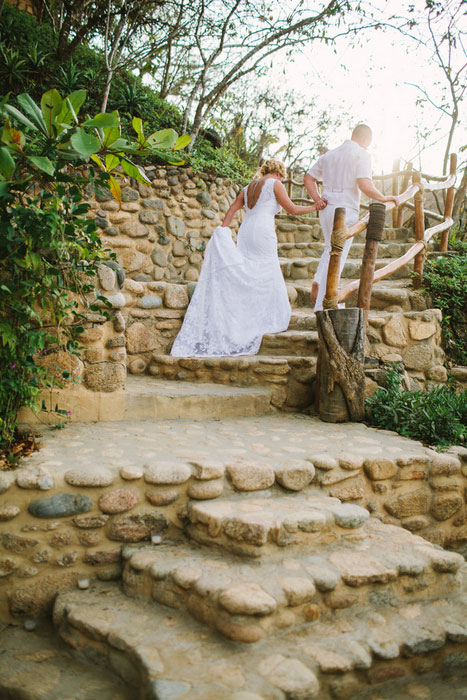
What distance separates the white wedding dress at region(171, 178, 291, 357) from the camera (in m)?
4.45

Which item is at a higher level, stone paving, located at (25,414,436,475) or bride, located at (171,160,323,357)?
bride, located at (171,160,323,357)

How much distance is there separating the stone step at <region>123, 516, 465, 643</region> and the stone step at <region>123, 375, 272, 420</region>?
124cm

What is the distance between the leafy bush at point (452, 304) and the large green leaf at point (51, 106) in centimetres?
383

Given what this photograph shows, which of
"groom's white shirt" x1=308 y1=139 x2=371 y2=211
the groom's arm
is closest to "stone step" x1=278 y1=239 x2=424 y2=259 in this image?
the groom's arm

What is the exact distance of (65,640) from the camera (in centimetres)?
198

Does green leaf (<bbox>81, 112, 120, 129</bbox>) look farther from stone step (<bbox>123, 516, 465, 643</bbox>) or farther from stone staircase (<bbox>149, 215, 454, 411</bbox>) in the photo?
stone staircase (<bbox>149, 215, 454, 411</bbox>)

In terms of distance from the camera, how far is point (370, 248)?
13.0 feet

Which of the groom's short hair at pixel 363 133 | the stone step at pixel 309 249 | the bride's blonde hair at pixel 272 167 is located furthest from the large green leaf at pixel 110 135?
the stone step at pixel 309 249

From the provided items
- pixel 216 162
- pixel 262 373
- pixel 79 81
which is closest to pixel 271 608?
pixel 262 373

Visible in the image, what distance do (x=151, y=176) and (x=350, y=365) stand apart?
3411mm

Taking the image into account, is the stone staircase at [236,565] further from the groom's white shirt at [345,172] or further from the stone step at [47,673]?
the groom's white shirt at [345,172]

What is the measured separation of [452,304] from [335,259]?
1.76 metres

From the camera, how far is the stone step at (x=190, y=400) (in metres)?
3.37

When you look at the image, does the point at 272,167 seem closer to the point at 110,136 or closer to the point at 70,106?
the point at 110,136
